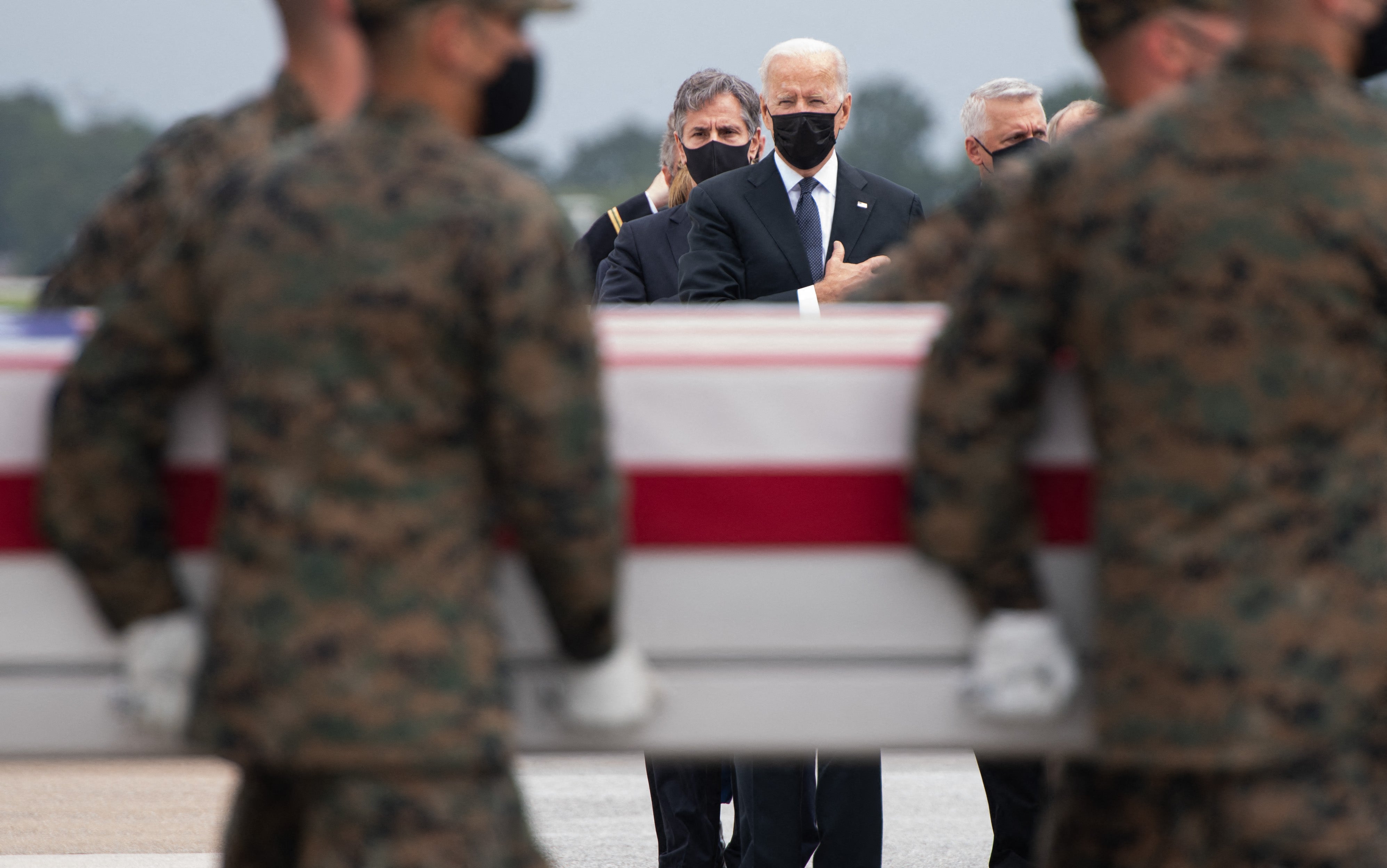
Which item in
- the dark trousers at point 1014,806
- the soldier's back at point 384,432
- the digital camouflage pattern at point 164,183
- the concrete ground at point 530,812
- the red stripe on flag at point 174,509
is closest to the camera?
the soldier's back at point 384,432

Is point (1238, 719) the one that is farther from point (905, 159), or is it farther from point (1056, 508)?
point (905, 159)

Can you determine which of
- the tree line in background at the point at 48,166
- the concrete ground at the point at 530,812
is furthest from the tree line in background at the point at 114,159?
the concrete ground at the point at 530,812

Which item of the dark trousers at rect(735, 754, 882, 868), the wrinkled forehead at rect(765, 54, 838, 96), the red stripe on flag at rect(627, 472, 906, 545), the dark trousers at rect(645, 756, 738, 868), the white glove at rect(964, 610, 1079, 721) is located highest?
the red stripe on flag at rect(627, 472, 906, 545)

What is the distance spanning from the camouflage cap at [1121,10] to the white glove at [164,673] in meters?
1.50

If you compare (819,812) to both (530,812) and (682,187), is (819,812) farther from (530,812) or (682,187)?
(682,187)

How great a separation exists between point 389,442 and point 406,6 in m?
0.55

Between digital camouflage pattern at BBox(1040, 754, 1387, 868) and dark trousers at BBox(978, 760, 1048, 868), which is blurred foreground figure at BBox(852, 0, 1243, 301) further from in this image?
dark trousers at BBox(978, 760, 1048, 868)

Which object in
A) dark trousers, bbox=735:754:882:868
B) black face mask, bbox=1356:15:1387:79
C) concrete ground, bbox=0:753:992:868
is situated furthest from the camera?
concrete ground, bbox=0:753:992:868

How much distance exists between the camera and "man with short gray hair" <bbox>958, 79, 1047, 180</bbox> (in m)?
4.93

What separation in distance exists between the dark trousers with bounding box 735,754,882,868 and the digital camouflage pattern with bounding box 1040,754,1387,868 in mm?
1579

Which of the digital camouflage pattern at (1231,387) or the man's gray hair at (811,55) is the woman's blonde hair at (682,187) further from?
the digital camouflage pattern at (1231,387)

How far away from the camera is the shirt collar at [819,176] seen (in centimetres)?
460

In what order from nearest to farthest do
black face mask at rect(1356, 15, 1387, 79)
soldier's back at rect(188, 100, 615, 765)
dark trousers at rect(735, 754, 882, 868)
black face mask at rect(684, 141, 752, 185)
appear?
soldier's back at rect(188, 100, 615, 765), black face mask at rect(1356, 15, 1387, 79), dark trousers at rect(735, 754, 882, 868), black face mask at rect(684, 141, 752, 185)

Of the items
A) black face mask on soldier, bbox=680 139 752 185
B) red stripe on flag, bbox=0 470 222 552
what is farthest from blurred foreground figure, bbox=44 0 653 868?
black face mask on soldier, bbox=680 139 752 185
